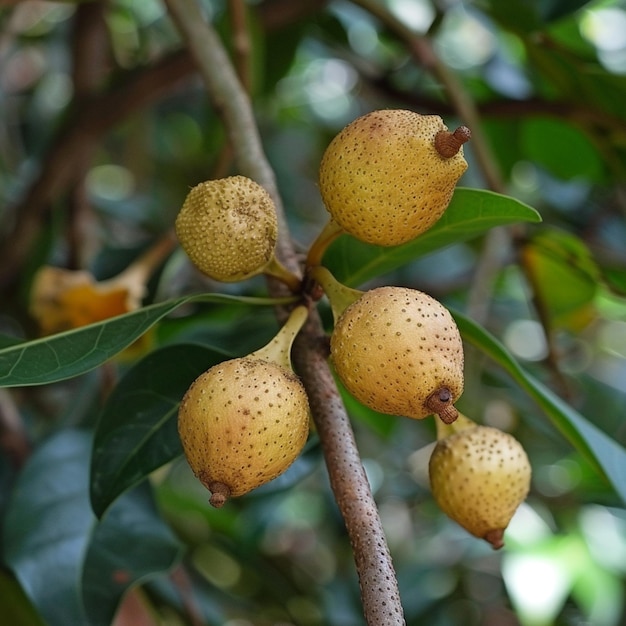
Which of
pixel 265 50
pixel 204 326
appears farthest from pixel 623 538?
pixel 265 50

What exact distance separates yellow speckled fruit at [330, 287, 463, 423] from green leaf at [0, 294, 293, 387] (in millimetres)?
126

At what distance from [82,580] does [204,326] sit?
42 centimetres

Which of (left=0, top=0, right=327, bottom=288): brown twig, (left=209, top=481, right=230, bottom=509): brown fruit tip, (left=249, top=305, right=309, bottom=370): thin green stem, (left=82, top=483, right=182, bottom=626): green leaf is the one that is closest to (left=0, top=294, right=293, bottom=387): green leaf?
(left=249, top=305, right=309, bottom=370): thin green stem

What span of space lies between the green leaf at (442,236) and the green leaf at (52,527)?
389 mm

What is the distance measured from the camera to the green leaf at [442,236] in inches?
25.9

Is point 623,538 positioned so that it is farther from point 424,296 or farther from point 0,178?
point 0,178

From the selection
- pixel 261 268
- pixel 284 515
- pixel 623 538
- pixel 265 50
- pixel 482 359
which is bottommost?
pixel 623 538

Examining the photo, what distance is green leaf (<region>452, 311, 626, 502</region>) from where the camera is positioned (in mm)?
694

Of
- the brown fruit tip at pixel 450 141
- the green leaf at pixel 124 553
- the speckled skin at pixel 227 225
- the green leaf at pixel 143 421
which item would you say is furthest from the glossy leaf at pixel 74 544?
the brown fruit tip at pixel 450 141

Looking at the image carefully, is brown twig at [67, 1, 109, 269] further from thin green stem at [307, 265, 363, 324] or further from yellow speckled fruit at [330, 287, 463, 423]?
yellow speckled fruit at [330, 287, 463, 423]

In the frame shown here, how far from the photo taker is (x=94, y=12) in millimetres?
1444

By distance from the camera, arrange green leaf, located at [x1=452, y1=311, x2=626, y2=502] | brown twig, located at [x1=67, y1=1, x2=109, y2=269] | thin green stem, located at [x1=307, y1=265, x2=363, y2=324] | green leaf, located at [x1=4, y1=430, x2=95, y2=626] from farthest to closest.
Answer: brown twig, located at [x1=67, y1=1, x2=109, y2=269]
green leaf, located at [x1=4, y1=430, x2=95, y2=626]
green leaf, located at [x1=452, y1=311, x2=626, y2=502]
thin green stem, located at [x1=307, y1=265, x2=363, y2=324]

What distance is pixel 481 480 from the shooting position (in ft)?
2.02

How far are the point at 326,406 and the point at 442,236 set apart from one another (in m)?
0.22
